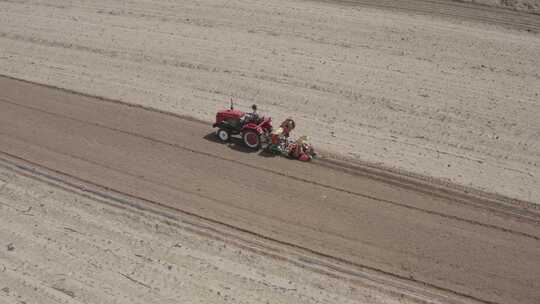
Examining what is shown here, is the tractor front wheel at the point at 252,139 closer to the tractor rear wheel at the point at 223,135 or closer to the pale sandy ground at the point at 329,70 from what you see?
the tractor rear wheel at the point at 223,135

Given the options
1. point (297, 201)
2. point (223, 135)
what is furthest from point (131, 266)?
point (223, 135)

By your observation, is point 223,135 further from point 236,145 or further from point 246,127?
point 246,127

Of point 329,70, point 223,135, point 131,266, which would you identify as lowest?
point 131,266

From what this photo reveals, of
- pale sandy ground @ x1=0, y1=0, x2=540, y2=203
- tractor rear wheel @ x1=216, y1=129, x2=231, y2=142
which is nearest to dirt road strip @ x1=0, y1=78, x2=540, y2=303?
tractor rear wheel @ x1=216, y1=129, x2=231, y2=142

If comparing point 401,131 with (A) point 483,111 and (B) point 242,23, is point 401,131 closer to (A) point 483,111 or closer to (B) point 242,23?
(A) point 483,111

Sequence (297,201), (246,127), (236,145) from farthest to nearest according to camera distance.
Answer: (236,145) < (246,127) < (297,201)

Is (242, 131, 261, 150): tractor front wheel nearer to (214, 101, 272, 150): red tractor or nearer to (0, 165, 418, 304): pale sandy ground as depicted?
(214, 101, 272, 150): red tractor
